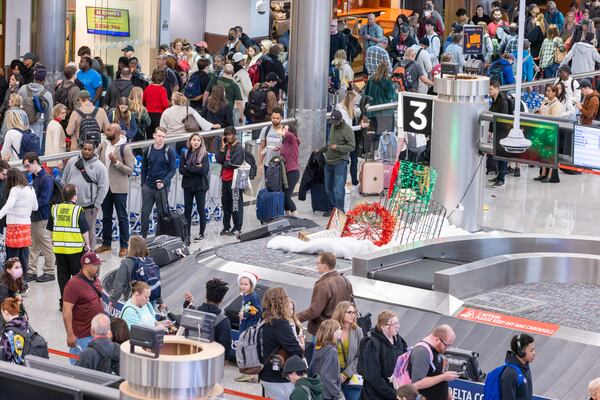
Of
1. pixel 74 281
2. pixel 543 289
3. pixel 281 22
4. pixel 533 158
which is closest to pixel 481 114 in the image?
pixel 533 158

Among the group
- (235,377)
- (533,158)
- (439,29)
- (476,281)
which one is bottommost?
(235,377)

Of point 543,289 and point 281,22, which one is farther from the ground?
point 281,22

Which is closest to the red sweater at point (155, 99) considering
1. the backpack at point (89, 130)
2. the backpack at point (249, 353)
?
the backpack at point (89, 130)

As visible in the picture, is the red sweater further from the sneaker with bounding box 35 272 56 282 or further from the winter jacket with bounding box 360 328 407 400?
the winter jacket with bounding box 360 328 407 400

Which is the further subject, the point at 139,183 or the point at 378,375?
the point at 139,183

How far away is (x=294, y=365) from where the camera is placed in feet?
26.9

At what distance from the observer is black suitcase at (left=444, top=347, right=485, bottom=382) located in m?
9.59

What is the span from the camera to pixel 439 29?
2941cm

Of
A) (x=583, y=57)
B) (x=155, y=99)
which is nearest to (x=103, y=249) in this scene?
(x=155, y=99)

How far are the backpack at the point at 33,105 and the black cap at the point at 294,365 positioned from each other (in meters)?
9.87

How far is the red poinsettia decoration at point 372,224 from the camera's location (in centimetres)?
1290

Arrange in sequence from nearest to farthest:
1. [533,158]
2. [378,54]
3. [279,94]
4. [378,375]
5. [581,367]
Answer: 1. [378,375]
2. [581,367]
3. [533,158]
4. [279,94]
5. [378,54]

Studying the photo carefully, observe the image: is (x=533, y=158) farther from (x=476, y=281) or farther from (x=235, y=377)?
(x=235, y=377)

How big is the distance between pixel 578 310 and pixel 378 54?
505 inches
